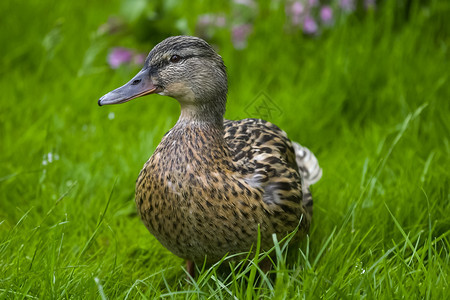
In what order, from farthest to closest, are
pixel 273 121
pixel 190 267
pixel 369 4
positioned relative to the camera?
pixel 369 4 → pixel 273 121 → pixel 190 267

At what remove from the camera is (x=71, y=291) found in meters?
2.42

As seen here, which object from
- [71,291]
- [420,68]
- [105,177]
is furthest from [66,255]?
[420,68]

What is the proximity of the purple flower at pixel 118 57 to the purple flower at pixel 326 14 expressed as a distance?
1447 mm

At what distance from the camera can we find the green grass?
8.29ft

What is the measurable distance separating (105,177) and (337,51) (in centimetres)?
191

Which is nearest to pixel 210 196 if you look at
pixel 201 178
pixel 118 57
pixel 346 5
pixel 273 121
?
pixel 201 178

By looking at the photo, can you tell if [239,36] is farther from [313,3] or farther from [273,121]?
[273,121]

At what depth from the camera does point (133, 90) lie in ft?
8.74

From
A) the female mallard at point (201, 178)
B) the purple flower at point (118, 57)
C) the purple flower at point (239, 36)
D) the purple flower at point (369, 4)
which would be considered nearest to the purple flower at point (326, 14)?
the purple flower at point (369, 4)

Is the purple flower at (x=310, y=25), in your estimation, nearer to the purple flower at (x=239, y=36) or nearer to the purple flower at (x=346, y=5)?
the purple flower at (x=346, y=5)

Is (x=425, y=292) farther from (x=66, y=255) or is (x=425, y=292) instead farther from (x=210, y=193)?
(x=66, y=255)

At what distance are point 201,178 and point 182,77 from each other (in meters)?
0.43

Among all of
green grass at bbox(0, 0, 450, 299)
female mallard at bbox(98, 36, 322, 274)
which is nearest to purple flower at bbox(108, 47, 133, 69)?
green grass at bbox(0, 0, 450, 299)

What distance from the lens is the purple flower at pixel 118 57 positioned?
4656 mm
